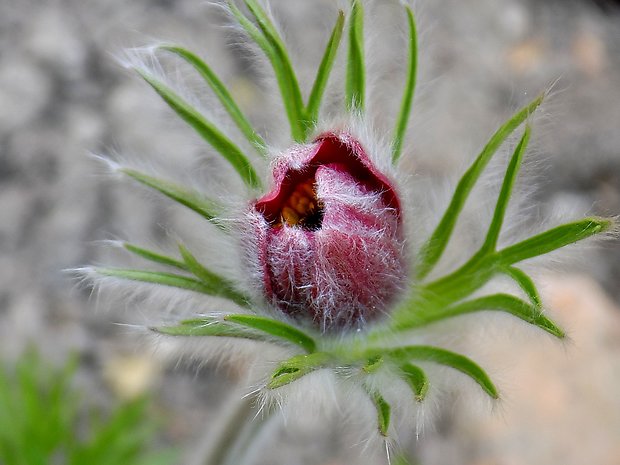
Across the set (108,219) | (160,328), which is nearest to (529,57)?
(108,219)

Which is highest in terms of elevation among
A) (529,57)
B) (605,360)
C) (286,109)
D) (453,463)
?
(529,57)

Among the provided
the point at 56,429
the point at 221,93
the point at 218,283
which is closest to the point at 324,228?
the point at 218,283

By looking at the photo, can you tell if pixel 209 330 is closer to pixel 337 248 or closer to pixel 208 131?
pixel 337 248

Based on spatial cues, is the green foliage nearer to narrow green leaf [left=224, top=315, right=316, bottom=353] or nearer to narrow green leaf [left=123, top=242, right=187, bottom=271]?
narrow green leaf [left=123, top=242, right=187, bottom=271]

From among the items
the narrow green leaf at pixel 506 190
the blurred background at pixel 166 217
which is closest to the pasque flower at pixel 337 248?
the narrow green leaf at pixel 506 190

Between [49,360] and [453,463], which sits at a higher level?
[453,463]

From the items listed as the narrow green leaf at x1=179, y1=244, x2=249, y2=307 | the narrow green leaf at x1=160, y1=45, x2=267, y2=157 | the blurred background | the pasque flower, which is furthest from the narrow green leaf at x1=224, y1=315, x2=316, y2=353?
the blurred background

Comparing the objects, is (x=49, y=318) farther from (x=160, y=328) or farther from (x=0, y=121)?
(x=160, y=328)
